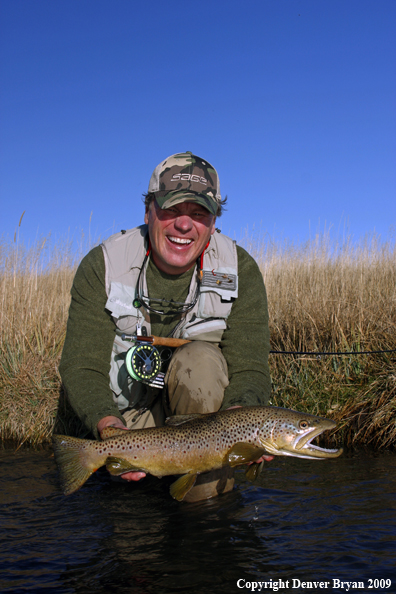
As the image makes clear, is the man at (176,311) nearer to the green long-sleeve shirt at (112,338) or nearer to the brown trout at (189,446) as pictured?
the green long-sleeve shirt at (112,338)

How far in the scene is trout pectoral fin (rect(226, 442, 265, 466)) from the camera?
2.77m

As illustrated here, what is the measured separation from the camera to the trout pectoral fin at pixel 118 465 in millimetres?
2805

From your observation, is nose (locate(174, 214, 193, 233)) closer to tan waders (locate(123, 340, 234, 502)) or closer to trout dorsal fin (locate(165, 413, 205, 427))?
tan waders (locate(123, 340, 234, 502))

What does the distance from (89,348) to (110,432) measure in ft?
2.79

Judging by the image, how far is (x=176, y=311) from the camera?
12.9ft

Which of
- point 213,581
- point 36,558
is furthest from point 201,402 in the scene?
point 36,558

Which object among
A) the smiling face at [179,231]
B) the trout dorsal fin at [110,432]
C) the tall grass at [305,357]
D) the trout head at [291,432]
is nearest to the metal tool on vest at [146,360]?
the smiling face at [179,231]

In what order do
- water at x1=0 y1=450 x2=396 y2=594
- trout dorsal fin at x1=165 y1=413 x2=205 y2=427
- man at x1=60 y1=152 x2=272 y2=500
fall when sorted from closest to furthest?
water at x1=0 y1=450 x2=396 y2=594 → trout dorsal fin at x1=165 y1=413 x2=205 y2=427 → man at x1=60 y1=152 x2=272 y2=500

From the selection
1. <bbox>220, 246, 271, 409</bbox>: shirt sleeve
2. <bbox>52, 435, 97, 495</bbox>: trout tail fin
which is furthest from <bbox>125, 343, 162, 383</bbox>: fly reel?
Result: <bbox>52, 435, 97, 495</bbox>: trout tail fin

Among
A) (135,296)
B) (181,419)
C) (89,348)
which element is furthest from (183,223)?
(181,419)

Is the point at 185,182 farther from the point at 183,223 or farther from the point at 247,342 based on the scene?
the point at 247,342

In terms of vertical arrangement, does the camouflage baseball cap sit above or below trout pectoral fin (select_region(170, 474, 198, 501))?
above

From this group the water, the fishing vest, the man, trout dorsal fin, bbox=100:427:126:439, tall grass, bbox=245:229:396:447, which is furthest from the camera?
tall grass, bbox=245:229:396:447

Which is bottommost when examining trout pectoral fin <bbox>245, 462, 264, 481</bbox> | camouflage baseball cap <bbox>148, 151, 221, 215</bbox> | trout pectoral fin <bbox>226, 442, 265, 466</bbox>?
trout pectoral fin <bbox>245, 462, 264, 481</bbox>
